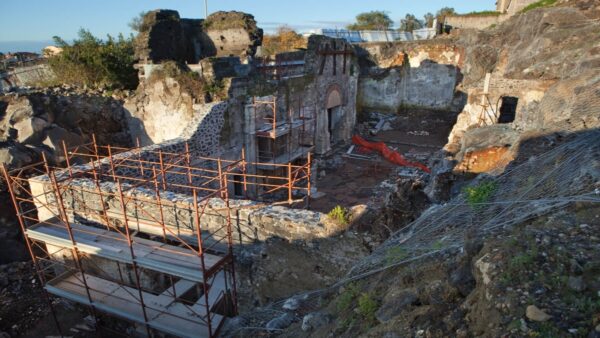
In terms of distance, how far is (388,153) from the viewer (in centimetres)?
1634

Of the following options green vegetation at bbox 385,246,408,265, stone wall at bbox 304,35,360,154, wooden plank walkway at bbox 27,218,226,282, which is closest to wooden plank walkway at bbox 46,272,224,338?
wooden plank walkway at bbox 27,218,226,282

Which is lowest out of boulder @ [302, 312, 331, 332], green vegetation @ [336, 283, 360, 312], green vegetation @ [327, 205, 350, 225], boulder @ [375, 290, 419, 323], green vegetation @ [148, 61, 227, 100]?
boulder @ [302, 312, 331, 332]

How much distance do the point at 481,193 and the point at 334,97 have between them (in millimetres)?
11827

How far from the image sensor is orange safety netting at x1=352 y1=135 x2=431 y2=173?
15.3m

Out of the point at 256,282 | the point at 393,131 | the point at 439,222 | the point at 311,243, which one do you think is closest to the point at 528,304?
the point at 439,222

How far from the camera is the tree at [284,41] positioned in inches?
808

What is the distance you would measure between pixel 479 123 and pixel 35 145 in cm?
1442

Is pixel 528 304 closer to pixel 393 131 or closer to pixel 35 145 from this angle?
pixel 35 145

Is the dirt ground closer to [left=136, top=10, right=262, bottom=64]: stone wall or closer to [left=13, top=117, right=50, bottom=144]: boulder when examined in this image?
[left=136, top=10, right=262, bottom=64]: stone wall

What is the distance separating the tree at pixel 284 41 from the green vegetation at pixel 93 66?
24.3 ft

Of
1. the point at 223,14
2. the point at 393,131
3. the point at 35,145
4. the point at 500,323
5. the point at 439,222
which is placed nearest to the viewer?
the point at 500,323

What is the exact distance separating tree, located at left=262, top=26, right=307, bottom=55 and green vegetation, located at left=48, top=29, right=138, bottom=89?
740 cm

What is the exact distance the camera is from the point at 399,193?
6.66 m

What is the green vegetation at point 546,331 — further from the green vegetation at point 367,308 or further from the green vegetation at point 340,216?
the green vegetation at point 340,216
